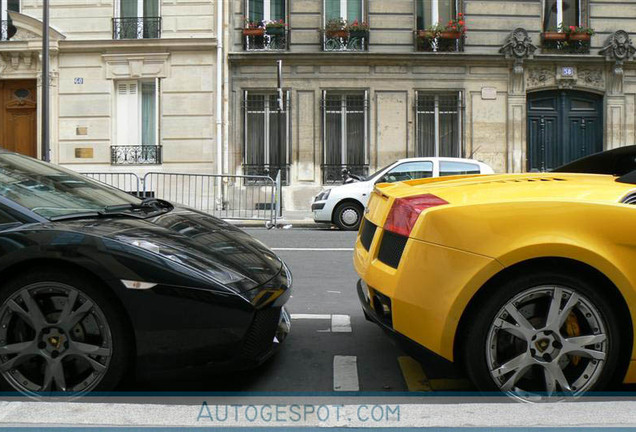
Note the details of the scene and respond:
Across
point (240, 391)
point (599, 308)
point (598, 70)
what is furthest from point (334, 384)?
point (598, 70)

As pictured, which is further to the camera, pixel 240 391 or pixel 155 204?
pixel 155 204

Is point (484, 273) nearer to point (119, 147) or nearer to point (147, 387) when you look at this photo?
point (147, 387)

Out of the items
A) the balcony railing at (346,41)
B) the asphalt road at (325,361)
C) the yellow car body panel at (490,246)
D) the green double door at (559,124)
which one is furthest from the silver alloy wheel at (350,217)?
the yellow car body panel at (490,246)

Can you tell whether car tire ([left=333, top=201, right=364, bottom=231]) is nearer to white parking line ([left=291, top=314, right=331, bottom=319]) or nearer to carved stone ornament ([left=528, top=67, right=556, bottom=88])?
white parking line ([left=291, top=314, right=331, bottom=319])

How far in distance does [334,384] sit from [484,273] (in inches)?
45.4

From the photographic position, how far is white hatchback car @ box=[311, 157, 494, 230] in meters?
13.2

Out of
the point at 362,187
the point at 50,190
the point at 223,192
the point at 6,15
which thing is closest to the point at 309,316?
the point at 50,190

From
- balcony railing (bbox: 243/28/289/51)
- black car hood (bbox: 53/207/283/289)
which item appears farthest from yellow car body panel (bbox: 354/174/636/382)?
balcony railing (bbox: 243/28/289/51)

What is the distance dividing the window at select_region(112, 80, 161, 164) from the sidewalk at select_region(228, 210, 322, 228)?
15.8 feet

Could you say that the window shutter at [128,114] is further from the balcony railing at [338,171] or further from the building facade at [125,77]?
the balcony railing at [338,171]

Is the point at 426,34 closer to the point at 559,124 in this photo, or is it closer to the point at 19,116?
the point at 559,124

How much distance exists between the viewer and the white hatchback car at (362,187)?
43.2 feet

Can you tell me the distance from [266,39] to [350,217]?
7.91 metres

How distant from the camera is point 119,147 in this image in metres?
18.6
